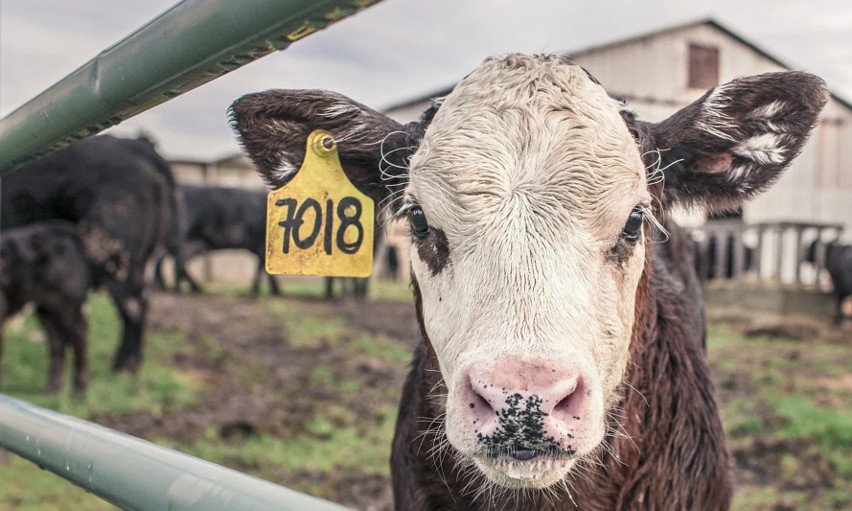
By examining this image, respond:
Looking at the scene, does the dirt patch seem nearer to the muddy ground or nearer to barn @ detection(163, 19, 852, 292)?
the muddy ground

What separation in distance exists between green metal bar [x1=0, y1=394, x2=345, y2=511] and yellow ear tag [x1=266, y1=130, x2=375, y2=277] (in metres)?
0.69

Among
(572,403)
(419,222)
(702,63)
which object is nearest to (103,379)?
(419,222)

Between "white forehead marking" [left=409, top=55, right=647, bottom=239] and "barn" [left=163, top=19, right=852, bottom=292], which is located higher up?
"barn" [left=163, top=19, right=852, bottom=292]

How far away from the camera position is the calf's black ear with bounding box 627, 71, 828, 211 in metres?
2.02

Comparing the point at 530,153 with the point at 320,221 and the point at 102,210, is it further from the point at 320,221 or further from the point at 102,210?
the point at 102,210

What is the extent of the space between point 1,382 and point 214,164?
15.4 metres

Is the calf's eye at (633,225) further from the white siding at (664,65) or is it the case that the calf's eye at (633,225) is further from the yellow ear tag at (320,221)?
the white siding at (664,65)

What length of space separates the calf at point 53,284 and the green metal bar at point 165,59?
5.05m

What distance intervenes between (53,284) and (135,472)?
5.73 m

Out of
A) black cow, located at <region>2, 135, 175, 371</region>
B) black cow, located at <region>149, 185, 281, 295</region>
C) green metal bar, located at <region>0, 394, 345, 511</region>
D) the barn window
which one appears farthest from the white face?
the barn window

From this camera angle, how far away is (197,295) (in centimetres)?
1371

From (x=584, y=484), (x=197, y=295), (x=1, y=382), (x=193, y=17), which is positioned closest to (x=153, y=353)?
(x=1, y=382)

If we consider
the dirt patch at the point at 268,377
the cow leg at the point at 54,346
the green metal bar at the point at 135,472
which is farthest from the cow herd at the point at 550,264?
the cow leg at the point at 54,346

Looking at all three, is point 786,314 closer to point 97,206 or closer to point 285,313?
point 285,313
